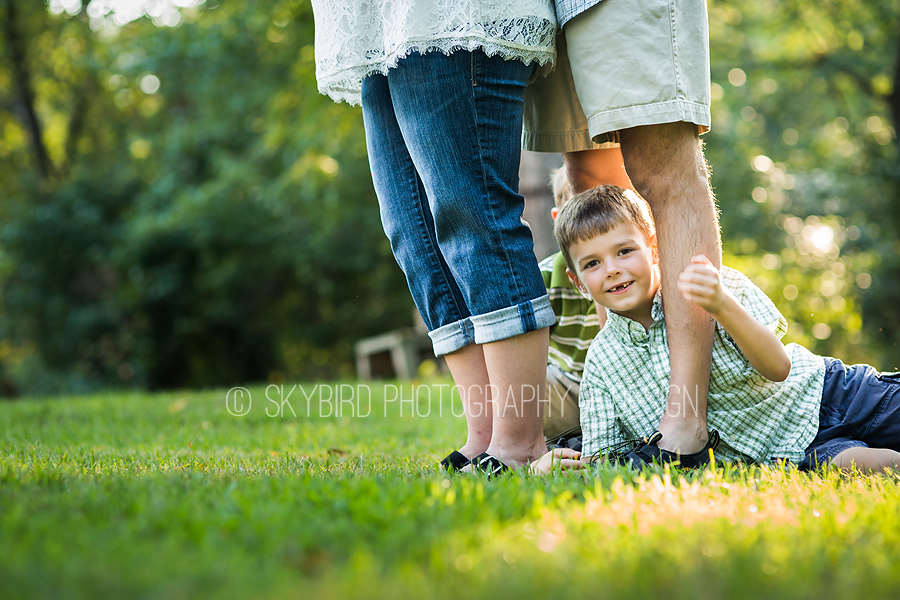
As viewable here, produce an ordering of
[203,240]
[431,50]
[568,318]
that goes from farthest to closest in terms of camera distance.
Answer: [203,240] < [568,318] < [431,50]

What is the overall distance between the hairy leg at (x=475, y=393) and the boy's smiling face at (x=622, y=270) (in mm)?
453

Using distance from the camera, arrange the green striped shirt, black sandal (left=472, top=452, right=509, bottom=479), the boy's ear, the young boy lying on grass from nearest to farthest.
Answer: black sandal (left=472, top=452, right=509, bottom=479) → the young boy lying on grass → the boy's ear → the green striped shirt

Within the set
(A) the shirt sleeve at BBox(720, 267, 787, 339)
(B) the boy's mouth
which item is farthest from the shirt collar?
(A) the shirt sleeve at BBox(720, 267, 787, 339)

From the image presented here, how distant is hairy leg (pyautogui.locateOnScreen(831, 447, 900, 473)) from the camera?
2.05m

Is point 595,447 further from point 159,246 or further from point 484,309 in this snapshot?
point 159,246

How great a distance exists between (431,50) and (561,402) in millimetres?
1386

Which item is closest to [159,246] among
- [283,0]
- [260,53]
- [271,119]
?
[271,119]

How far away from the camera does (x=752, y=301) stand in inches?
92.3

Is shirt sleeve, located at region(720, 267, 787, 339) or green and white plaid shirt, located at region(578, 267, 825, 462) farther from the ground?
shirt sleeve, located at region(720, 267, 787, 339)

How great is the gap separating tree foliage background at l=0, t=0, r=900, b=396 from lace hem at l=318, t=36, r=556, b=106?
717 centimetres

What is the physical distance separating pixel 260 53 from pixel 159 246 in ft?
11.2

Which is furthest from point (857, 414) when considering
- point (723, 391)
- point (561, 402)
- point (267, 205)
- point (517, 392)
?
point (267, 205)

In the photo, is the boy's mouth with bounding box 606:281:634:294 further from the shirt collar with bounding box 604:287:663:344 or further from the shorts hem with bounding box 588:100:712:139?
the shorts hem with bounding box 588:100:712:139

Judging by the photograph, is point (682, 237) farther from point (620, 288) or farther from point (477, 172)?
point (477, 172)
